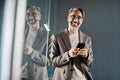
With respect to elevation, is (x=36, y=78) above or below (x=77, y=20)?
below

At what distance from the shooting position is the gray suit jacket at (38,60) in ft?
4.88

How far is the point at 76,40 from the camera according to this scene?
1.57 meters

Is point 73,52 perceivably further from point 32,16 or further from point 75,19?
point 32,16

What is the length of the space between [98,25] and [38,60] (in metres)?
0.51

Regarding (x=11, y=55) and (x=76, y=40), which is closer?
(x=11, y=55)

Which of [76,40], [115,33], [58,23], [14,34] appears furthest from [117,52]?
[14,34]

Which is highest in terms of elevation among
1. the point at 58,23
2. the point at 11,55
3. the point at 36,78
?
the point at 58,23

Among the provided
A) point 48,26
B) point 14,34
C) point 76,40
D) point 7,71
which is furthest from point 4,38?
point 76,40

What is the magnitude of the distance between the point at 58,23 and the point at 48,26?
0.25ft

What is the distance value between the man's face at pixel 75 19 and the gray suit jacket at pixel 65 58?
6 centimetres

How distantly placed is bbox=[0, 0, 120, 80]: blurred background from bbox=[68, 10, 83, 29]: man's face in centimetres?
3

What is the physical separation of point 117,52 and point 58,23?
1.55 feet

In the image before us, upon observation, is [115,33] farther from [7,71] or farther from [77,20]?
[7,71]

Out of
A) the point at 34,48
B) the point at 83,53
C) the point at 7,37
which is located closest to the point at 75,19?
the point at 83,53
